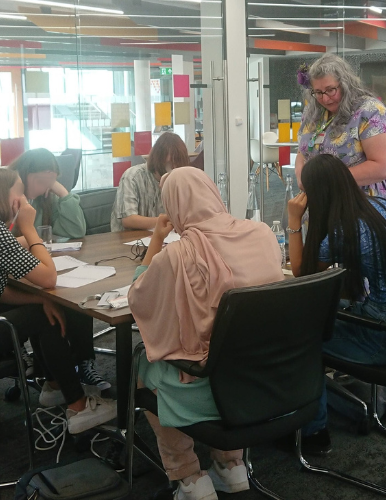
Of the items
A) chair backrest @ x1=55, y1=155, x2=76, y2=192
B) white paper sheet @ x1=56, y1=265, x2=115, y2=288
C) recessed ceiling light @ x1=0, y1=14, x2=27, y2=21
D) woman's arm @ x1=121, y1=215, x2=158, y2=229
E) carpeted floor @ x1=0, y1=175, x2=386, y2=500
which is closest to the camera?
carpeted floor @ x1=0, y1=175, x2=386, y2=500

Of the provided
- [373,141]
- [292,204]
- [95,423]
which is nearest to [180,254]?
[292,204]

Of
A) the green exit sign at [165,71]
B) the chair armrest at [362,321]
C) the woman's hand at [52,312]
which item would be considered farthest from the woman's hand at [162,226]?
the green exit sign at [165,71]

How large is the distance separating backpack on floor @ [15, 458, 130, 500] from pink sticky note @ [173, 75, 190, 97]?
3.55 metres

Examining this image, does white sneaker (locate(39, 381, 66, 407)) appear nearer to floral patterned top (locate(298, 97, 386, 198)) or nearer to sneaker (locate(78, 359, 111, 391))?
sneaker (locate(78, 359, 111, 391))

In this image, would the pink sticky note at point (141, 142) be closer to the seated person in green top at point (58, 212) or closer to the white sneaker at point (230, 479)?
the seated person in green top at point (58, 212)

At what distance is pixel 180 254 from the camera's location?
6.17 feet

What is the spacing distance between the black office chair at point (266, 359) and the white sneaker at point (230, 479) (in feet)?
1.43

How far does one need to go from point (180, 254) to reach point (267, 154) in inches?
141

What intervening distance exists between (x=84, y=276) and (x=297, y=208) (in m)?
0.86

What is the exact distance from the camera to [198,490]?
2.15 meters

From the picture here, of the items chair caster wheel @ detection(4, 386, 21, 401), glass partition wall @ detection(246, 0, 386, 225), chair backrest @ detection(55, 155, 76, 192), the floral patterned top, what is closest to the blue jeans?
the floral patterned top

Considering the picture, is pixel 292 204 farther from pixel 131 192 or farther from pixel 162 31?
pixel 162 31

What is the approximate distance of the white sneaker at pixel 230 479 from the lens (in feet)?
7.48

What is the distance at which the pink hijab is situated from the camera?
1883 millimetres
